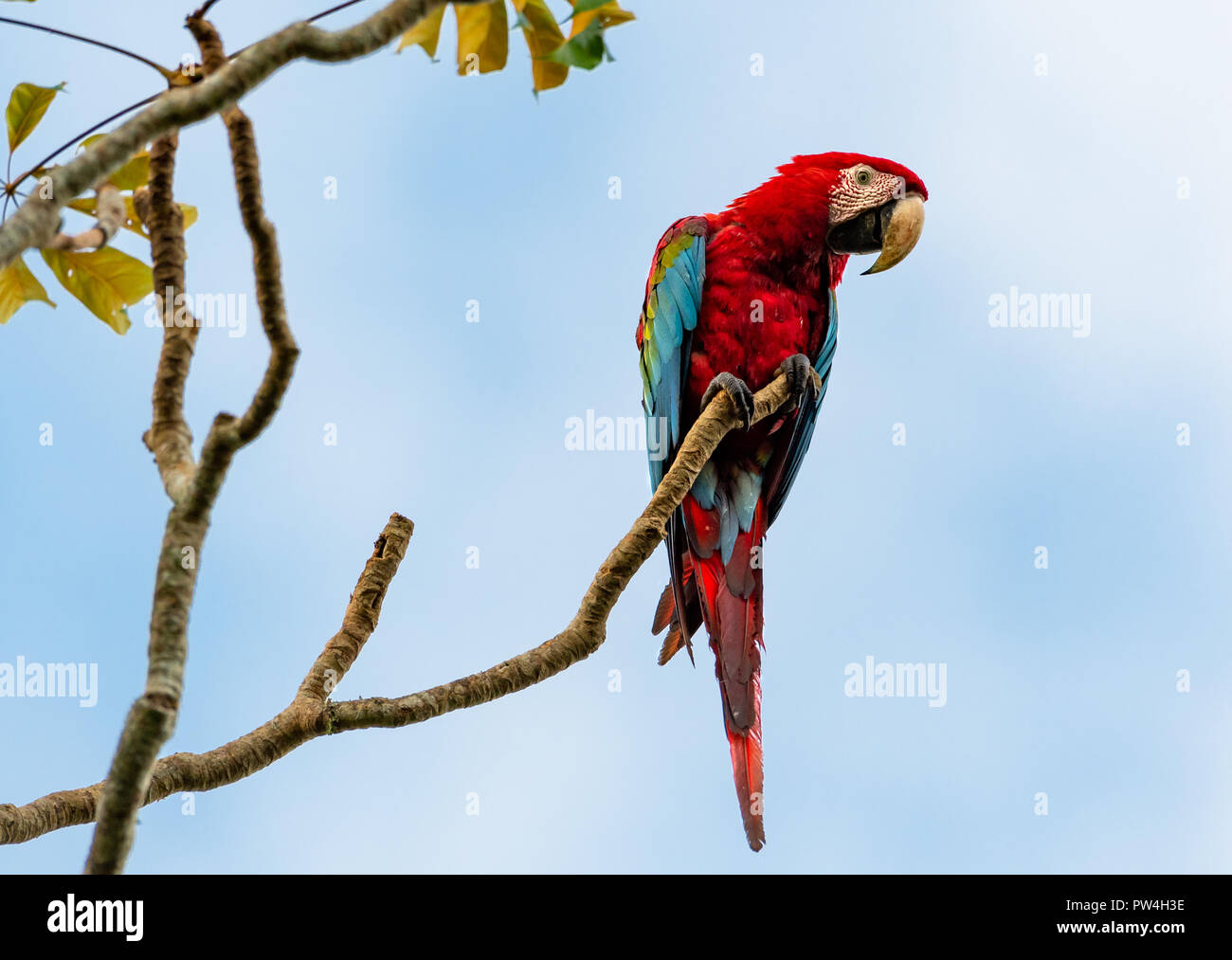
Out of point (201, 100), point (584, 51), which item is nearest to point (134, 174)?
point (201, 100)

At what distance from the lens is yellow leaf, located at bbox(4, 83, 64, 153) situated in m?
2.46

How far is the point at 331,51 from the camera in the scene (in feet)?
5.76

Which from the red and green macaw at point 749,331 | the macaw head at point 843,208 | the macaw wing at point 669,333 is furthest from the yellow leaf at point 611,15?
the macaw head at point 843,208

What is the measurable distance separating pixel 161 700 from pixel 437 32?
57.1 inches

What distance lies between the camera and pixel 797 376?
14.0ft

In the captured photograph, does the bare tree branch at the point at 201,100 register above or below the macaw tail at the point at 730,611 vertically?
above

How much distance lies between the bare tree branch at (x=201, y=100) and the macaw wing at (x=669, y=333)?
2790mm

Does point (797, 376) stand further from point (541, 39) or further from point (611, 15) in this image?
point (611, 15)

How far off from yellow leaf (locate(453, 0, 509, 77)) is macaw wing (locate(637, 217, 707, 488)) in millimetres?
2268

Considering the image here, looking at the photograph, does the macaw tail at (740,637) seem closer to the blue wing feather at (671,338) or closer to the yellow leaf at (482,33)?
the blue wing feather at (671,338)

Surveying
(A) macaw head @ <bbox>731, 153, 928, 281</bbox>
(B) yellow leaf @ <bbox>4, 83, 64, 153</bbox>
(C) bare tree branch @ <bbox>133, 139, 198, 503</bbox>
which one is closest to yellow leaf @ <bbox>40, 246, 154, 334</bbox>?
(B) yellow leaf @ <bbox>4, 83, 64, 153</bbox>

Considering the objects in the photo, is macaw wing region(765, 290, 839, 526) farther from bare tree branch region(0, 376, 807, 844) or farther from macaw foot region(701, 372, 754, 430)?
bare tree branch region(0, 376, 807, 844)

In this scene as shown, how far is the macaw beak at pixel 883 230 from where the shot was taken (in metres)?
4.64
